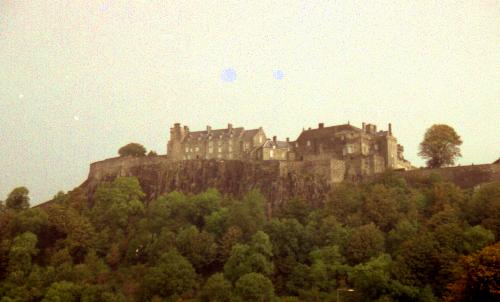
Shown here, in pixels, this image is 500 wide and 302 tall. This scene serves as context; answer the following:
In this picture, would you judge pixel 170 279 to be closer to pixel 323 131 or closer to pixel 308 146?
pixel 308 146

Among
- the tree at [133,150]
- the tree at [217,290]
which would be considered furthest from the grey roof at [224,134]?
the tree at [217,290]

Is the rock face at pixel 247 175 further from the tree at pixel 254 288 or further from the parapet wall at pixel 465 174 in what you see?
the tree at pixel 254 288

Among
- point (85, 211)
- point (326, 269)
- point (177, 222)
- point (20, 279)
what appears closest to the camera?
point (326, 269)

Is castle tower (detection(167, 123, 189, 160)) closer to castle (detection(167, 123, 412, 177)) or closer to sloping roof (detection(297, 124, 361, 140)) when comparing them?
castle (detection(167, 123, 412, 177))

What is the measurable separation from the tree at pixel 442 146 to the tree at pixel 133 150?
38744mm

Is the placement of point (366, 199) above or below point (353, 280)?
above

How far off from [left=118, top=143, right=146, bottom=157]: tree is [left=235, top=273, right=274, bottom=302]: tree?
1666 inches

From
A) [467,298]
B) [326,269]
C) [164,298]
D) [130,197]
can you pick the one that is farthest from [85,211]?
[467,298]

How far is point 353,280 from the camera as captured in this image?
183ft

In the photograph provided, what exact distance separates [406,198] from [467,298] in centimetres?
2611

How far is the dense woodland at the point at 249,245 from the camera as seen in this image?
54.5 meters

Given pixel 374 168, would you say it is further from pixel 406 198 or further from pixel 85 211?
pixel 85 211

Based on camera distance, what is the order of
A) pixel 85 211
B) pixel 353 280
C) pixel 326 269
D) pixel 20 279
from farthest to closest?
pixel 85 211, pixel 20 279, pixel 326 269, pixel 353 280

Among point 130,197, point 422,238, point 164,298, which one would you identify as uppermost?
point 130,197
